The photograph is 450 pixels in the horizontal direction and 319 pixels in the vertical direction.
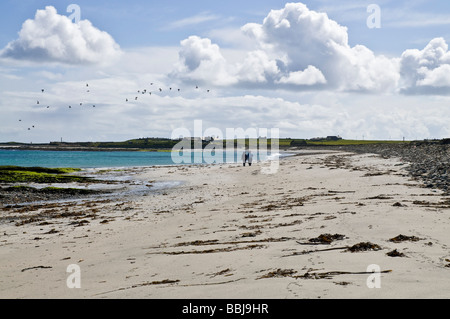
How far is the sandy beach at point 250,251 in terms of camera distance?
6.45 metres

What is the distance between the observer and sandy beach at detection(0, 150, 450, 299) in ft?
21.2

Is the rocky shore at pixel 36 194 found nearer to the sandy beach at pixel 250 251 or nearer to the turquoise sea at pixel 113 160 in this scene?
the sandy beach at pixel 250 251

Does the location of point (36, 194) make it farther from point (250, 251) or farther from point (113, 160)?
point (113, 160)

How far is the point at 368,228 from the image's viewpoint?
35.1 feet

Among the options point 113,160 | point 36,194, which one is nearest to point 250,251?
point 36,194

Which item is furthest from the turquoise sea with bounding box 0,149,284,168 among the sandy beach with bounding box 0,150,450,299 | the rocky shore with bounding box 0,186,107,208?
the sandy beach with bounding box 0,150,450,299

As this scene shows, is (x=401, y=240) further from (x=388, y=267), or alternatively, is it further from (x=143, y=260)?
(x=143, y=260)

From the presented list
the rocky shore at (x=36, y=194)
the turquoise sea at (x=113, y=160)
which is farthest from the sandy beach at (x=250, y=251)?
the turquoise sea at (x=113, y=160)

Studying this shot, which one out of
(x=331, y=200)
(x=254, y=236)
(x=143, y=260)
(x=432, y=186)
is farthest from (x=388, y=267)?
(x=432, y=186)

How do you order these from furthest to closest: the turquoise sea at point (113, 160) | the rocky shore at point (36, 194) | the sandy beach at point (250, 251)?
the turquoise sea at point (113, 160)
the rocky shore at point (36, 194)
the sandy beach at point (250, 251)

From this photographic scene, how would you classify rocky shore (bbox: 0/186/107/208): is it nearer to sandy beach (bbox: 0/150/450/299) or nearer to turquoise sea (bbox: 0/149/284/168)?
sandy beach (bbox: 0/150/450/299)
